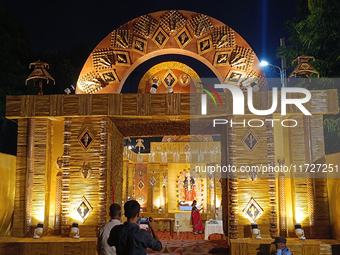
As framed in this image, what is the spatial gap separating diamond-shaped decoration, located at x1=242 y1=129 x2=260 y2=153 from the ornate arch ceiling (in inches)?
65.3

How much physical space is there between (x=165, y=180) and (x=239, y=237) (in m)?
10.7

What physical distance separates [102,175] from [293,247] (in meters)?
4.63

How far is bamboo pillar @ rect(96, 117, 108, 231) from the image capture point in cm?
780

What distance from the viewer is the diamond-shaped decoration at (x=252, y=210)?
26.0 ft

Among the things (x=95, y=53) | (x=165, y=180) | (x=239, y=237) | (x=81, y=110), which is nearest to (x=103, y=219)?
(x=81, y=110)

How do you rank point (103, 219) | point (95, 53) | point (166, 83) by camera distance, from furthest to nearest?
point (166, 83)
point (95, 53)
point (103, 219)

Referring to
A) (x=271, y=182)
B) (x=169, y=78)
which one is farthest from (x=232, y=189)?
(x=169, y=78)

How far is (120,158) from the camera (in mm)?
9430

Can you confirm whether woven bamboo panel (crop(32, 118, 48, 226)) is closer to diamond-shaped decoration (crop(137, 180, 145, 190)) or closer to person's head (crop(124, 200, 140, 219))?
person's head (crop(124, 200, 140, 219))

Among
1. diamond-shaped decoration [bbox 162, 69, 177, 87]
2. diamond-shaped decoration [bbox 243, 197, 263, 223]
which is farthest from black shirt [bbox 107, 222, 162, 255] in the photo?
diamond-shaped decoration [bbox 162, 69, 177, 87]

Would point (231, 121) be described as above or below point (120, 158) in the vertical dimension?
above

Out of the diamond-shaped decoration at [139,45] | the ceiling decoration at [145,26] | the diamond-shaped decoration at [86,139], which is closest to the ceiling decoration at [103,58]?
the diamond-shaped decoration at [139,45]

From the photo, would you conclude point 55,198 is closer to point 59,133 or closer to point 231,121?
point 59,133

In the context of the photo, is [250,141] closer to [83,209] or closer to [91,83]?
[83,209]
